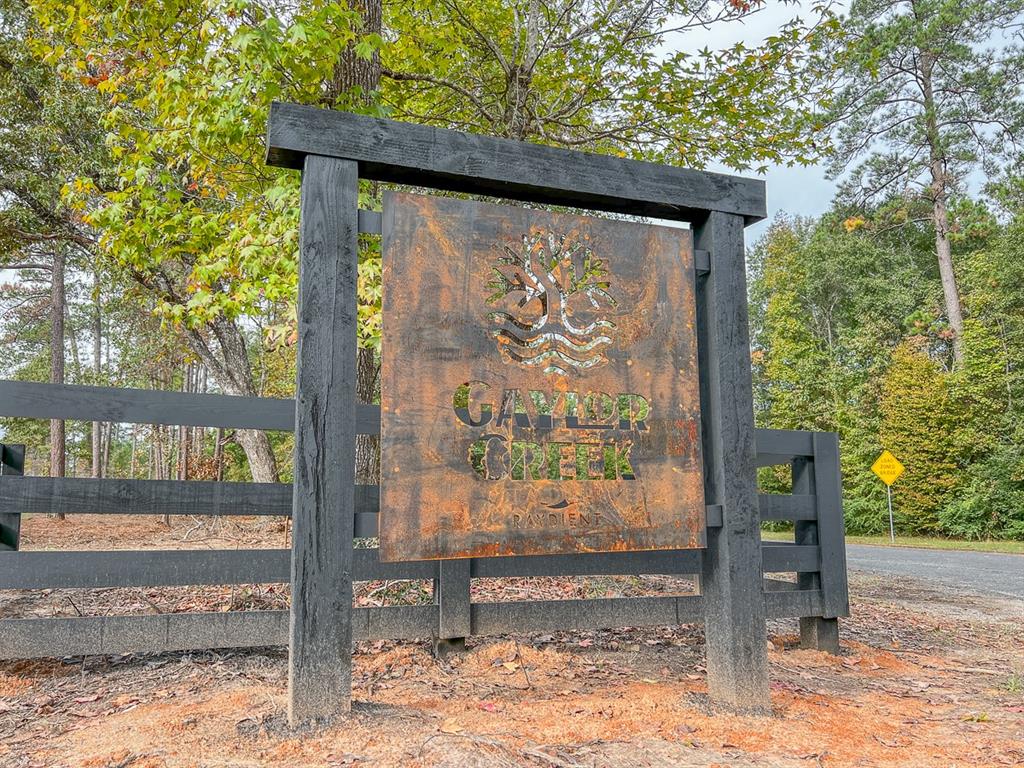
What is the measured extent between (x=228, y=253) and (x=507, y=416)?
3866 mm

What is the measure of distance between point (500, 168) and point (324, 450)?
143 centimetres

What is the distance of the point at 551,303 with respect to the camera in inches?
117

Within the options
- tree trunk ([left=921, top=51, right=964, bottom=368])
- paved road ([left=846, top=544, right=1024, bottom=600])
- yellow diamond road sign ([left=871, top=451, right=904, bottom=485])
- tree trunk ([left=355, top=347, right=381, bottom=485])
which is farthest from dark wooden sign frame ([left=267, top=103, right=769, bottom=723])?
tree trunk ([left=921, top=51, right=964, bottom=368])

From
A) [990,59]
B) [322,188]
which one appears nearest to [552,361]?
[322,188]

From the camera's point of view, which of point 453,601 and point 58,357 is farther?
point 58,357

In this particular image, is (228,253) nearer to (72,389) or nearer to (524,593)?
(72,389)

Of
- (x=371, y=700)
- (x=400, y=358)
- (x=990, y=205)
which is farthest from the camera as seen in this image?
(x=990, y=205)

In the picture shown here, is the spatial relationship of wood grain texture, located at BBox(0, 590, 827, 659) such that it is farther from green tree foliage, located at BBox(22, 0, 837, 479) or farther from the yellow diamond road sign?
the yellow diamond road sign

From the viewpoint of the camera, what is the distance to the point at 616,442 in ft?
9.84

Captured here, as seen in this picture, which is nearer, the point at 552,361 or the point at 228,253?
the point at 552,361

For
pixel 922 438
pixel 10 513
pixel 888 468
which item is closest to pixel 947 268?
pixel 922 438

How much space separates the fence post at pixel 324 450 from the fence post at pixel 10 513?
1.63m

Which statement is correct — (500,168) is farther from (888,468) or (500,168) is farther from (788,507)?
(888,468)

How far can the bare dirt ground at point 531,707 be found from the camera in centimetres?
231
